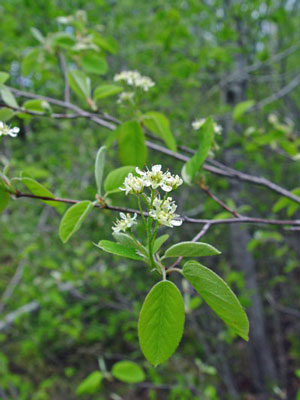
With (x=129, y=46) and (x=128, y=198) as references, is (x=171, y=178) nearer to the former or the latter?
(x=128, y=198)

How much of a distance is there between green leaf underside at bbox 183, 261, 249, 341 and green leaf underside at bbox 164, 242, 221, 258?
0.03 metres

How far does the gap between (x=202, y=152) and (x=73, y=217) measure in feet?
1.12

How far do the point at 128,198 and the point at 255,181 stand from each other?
7.17ft

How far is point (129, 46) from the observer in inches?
148

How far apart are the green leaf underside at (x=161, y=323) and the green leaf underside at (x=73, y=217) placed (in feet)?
0.78

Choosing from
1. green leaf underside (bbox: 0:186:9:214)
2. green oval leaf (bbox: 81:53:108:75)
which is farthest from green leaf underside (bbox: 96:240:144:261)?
green oval leaf (bbox: 81:53:108:75)

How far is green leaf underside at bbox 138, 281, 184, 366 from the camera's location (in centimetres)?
52

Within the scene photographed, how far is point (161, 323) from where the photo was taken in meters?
0.52

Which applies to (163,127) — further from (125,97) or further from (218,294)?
(218,294)

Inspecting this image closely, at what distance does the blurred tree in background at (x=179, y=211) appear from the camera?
2.39 meters

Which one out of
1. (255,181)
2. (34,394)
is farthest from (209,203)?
(34,394)

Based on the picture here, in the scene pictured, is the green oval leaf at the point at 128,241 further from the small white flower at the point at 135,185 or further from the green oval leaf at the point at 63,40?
the green oval leaf at the point at 63,40

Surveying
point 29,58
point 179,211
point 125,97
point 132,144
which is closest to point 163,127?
point 132,144

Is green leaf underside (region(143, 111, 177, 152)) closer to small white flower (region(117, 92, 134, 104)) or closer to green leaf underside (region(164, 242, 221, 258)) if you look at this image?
small white flower (region(117, 92, 134, 104))
